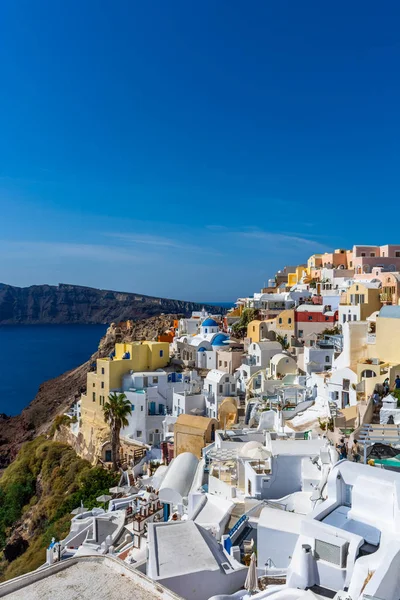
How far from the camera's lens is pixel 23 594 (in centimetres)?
559

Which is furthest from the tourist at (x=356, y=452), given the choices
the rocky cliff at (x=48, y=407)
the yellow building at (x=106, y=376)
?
the rocky cliff at (x=48, y=407)

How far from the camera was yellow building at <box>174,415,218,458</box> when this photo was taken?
2452 centimetres

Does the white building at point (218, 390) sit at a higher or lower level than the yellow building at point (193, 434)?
higher

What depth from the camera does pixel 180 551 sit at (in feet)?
29.6

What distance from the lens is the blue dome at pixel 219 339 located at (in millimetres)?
38191

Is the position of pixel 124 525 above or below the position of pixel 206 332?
below

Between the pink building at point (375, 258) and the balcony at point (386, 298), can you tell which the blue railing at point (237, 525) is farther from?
the pink building at point (375, 258)

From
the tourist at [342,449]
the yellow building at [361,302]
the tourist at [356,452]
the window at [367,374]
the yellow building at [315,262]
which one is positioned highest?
the yellow building at [315,262]

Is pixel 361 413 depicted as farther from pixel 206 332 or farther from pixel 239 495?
pixel 206 332

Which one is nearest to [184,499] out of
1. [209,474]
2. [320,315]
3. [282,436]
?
[209,474]

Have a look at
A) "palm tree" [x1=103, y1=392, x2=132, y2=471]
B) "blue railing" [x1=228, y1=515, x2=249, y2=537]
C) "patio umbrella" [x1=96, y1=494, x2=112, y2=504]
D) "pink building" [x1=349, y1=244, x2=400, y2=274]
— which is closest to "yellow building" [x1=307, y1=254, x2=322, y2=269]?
"pink building" [x1=349, y1=244, x2=400, y2=274]

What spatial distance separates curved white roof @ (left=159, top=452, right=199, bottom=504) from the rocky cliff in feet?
91.0

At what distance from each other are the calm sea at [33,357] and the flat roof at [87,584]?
68626 mm

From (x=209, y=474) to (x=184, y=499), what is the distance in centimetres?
130
